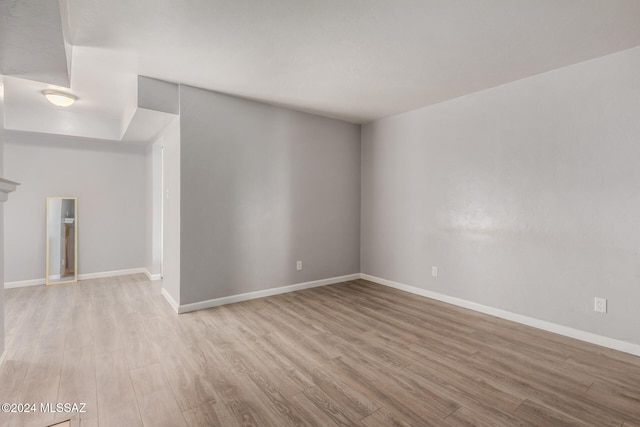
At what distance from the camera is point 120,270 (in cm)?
528

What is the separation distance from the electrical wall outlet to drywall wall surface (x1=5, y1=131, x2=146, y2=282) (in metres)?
6.26

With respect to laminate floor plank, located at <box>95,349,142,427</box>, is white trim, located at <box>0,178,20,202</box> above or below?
above

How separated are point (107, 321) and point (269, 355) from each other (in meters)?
1.93

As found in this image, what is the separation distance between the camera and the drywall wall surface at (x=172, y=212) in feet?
11.5

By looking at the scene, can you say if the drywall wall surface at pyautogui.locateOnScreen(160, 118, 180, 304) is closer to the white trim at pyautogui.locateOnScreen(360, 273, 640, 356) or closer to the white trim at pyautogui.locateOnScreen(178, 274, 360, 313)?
the white trim at pyautogui.locateOnScreen(178, 274, 360, 313)

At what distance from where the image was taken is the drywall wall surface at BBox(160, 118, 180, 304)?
3508 mm

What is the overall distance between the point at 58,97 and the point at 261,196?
103 inches

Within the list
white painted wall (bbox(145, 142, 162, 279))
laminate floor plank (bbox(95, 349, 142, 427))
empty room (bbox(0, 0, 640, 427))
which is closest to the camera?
laminate floor plank (bbox(95, 349, 142, 427))

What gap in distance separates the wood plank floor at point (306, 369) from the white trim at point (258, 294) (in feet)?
0.41

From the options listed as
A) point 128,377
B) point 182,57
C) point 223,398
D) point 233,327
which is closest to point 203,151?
point 182,57

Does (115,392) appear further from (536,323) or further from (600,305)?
(600,305)

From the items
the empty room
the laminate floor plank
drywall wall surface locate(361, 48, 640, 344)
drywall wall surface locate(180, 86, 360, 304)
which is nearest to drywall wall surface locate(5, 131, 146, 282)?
the empty room

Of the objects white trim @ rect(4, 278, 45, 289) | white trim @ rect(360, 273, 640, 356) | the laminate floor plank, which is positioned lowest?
the laminate floor plank

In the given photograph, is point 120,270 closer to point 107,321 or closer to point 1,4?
point 107,321
